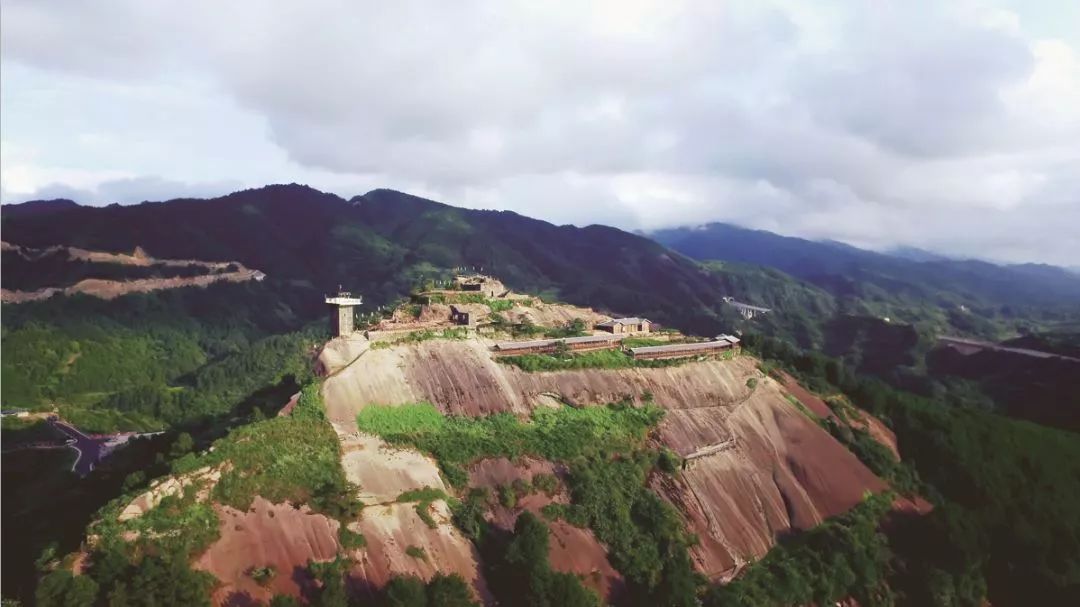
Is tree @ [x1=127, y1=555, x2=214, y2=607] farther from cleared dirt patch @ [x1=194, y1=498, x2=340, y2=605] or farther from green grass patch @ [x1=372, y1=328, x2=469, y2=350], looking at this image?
green grass patch @ [x1=372, y1=328, x2=469, y2=350]

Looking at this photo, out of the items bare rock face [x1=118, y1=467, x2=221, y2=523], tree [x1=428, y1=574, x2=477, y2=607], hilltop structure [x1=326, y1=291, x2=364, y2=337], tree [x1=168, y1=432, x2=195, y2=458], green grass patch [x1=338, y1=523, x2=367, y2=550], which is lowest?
tree [x1=428, y1=574, x2=477, y2=607]

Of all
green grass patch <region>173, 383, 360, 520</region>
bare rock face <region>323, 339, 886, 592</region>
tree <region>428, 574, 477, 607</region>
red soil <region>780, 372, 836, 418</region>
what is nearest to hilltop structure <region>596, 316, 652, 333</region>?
bare rock face <region>323, 339, 886, 592</region>

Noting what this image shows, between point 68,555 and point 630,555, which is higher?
point 68,555

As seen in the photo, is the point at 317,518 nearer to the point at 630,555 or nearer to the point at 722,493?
the point at 630,555

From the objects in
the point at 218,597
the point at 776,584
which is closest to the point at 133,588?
the point at 218,597

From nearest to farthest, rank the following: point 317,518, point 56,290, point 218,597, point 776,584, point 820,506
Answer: point 218,597
point 317,518
point 776,584
point 820,506
point 56,290

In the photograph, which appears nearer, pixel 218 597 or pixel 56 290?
pixel 218 597
